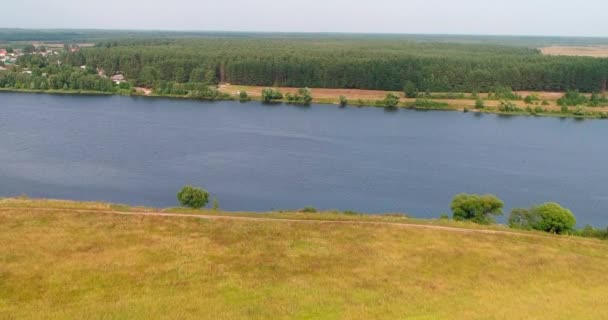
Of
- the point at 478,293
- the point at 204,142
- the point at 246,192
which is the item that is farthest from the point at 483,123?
the point at 478,293

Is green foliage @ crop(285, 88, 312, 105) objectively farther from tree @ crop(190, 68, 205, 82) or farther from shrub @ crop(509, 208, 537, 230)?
shrub @ crop(509, 208, 537, 230)

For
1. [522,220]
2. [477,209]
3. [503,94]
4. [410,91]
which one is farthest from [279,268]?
[503,94]

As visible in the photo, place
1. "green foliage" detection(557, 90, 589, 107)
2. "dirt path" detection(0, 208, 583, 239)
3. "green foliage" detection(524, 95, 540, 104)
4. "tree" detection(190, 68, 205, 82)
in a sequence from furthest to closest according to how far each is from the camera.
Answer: "tree" detection(190, 68, 205, 82), "green foliage" detection(524, 95, 540, 104), "green foliage" detection(557, 90, 589, 107), "dirt path" detection(0, 208, 583, 239)

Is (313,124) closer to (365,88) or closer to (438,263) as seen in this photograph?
(365,88)

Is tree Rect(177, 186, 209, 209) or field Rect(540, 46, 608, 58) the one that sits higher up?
field Rect(540, 46, 608, 58)

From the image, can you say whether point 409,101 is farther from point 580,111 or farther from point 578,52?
point 578,52

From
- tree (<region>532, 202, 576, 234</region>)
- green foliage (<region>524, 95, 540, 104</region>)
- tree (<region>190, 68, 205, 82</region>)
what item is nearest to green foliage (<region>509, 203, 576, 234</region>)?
tree (<region>532, 202, 576, 234</region>)
